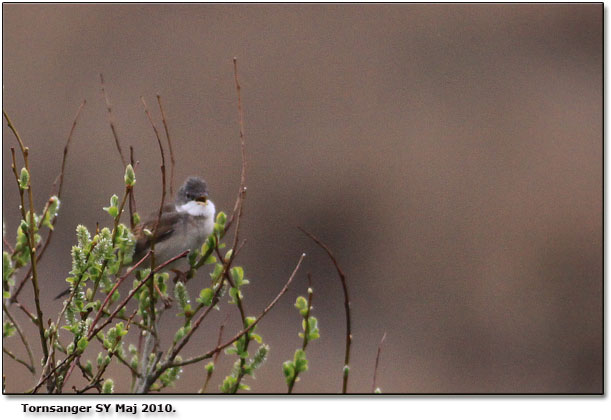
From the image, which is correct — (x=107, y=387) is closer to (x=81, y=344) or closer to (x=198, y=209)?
(x=81, y=344)

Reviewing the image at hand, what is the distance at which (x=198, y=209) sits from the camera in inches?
126

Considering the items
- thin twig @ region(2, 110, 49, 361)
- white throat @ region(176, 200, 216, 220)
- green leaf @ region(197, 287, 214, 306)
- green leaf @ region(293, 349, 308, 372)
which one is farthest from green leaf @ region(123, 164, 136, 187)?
white throat @ region(176, 200, 216, 220)

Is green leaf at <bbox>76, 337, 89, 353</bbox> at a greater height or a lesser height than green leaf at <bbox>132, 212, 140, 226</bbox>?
lesser

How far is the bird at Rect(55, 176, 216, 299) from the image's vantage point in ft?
10.2

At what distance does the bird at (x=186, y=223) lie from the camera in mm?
3100

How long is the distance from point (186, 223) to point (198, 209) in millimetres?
78

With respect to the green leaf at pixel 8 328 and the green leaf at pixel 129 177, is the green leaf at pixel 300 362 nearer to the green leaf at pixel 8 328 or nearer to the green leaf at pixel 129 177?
the green leaf at pixel 129 177

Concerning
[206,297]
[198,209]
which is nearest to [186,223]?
[198,209]

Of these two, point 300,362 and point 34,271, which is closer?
point 34,271

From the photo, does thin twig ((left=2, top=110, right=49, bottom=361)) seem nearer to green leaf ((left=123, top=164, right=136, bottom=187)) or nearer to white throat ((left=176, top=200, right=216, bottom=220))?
green leaf ((left=123, top=164, right=136, bottom=187))

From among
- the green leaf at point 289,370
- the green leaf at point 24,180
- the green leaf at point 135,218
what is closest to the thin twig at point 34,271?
the green leaf at point 24,180

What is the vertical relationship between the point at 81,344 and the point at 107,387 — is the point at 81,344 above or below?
above
